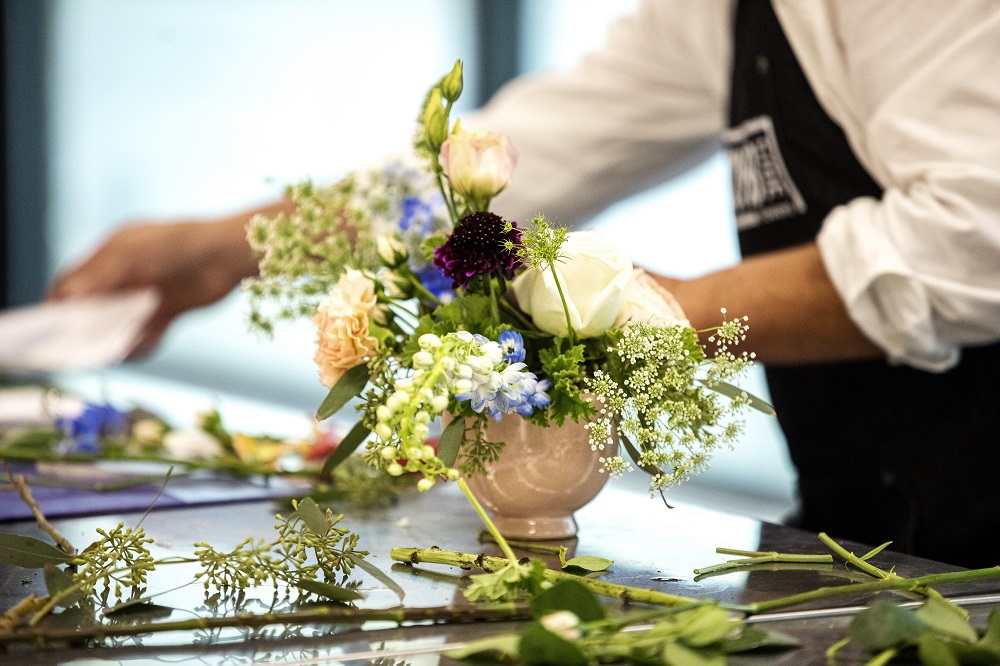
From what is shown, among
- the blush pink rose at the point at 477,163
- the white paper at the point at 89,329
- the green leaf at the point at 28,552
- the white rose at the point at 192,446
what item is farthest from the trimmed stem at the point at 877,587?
the white paper at the point at 89,329

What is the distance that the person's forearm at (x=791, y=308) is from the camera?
3.64 feet

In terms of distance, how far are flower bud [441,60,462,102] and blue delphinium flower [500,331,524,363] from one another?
198mm

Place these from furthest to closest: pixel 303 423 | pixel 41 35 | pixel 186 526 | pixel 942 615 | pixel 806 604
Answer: pixel 41 35
pixel 303 423
pixel 186 526
pixel 806 604
pixel 942 615

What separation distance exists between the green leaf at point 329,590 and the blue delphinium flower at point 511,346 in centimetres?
18

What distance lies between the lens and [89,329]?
6.04 feet

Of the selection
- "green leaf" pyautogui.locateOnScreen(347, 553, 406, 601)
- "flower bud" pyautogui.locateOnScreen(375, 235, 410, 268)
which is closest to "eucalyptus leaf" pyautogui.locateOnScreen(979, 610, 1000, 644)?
"green leaf" pyautogui.locateOnScreen(347, 553, 406, 601)

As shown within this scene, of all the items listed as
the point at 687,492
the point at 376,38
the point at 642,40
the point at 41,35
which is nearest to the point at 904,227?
the point at 642,40

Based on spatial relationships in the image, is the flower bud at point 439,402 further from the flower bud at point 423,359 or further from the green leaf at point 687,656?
the green leaf at point 687,656

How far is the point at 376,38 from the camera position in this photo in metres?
4.93

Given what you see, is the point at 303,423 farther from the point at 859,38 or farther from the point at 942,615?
the point at 942,615

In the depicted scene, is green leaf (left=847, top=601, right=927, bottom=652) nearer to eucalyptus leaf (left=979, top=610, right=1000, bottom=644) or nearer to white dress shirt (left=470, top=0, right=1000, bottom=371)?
eucalyptus leaf (left=979, top=610, right=1000, bottom=644)

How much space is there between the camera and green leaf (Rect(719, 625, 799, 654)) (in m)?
0.61

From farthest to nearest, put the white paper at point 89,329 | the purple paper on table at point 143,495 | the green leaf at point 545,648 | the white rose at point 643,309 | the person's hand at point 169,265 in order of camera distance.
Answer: the white paper at point 89,329 < the person's hand at point 169,265 < the purple paper on table at point 143,495 < the white rose at point 643,309 < the green leaf at point 545,648

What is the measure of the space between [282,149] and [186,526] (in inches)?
180
